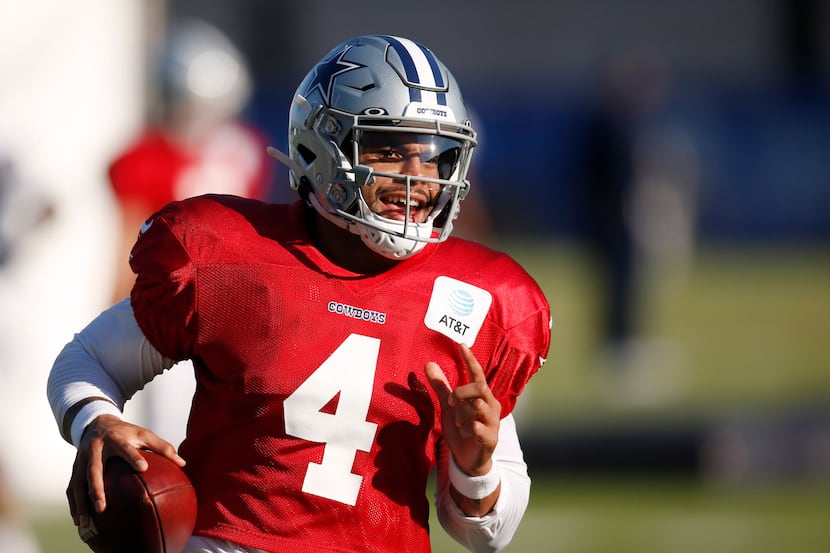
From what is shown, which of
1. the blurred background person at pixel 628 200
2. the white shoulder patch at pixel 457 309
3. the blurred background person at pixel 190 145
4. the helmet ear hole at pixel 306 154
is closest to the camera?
the white shoulder patch at pixel 457 309

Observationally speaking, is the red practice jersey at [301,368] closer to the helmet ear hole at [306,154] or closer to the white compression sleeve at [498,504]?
the white compression sleeve at [498,504]

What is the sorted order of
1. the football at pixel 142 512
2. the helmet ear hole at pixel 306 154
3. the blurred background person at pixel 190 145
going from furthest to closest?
1. the blurred background person at pixel 190 145
2. the helmet ear hole at pixel 306 154
3. the football at pixel 142 512

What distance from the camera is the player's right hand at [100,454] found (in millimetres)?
2375

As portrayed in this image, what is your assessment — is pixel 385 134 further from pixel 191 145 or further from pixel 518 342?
pixel 191 145

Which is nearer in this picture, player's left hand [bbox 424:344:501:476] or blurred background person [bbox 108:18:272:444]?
player's left hand [bbox 424:344:501:476]

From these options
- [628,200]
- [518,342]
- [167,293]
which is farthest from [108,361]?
[628,200]

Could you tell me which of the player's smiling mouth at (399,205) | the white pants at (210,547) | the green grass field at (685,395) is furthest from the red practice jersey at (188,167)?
the white pants at (210,547)

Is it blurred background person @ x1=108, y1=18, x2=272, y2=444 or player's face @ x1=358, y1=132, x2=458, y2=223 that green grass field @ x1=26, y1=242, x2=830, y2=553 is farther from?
player's face @ x1=358, y1=132, x2=458, y2=223

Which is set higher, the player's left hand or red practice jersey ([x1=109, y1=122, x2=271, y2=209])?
the player's left hand

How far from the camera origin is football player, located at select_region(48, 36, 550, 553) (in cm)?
252

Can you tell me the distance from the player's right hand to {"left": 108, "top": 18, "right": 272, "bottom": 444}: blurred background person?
2.29 meters

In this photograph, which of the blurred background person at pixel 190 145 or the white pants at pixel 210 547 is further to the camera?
the blurred background person at pixel 190 145

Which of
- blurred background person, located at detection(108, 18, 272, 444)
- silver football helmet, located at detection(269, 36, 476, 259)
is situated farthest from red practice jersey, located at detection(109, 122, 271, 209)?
silver football helmet, located at detection(269, 36, 476, 259)

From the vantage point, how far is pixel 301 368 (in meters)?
2.53
